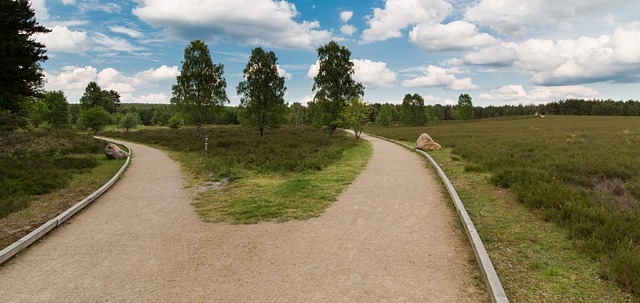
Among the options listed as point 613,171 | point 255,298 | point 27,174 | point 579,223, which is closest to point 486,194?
point 579,223

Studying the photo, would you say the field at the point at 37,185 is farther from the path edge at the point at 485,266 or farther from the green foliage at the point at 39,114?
the green foliage at the point at 39,114

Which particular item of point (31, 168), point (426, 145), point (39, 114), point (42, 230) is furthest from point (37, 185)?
point (39, 114)

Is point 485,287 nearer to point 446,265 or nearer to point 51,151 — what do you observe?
point 446,265

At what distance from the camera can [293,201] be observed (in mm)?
9281

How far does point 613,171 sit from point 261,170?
13453mm

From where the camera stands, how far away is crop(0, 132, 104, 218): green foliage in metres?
9.98

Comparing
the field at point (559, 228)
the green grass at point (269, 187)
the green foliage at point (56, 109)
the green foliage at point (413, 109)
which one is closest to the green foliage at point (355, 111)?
the green grass at point (269, 187)

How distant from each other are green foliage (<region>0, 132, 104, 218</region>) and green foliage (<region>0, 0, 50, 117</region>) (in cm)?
259

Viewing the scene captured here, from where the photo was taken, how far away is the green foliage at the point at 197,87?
38094 mm

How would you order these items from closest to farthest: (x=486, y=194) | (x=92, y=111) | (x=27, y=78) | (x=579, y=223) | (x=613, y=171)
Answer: (x=579, y=223) < (x=486, y=194) < (x=613, y=171) < (x=27, y=78) < (x=92, y=111)

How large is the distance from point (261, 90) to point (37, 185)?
28420 millimetres

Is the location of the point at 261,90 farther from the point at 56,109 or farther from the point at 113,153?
the point at 56,109

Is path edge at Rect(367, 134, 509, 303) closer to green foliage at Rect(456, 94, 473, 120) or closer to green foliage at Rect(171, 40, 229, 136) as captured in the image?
green foliage at Rect(171, 40, 229, 136)

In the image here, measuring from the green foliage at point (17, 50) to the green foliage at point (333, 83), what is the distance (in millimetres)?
24810
